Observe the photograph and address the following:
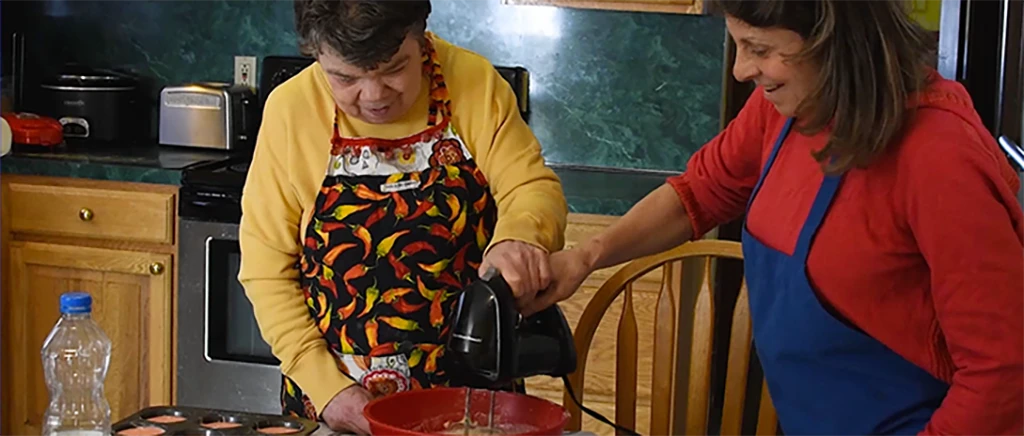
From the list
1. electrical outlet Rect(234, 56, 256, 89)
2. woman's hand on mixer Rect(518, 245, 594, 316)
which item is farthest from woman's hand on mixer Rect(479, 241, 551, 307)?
electrical outlet Rect(234, 56, 256, 89)

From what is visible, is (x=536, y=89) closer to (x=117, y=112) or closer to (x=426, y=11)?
(x=117, y=112)

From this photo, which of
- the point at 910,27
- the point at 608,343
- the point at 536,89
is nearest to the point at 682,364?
the point at 608,343

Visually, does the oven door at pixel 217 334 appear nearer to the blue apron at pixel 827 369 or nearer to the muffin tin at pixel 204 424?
the muffin tin at pixel 204 424

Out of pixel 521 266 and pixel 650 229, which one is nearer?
pixel 521 266

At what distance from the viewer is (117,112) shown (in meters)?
3.60

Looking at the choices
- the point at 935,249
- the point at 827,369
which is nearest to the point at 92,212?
the point at 827,369

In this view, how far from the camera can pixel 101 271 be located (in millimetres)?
3160

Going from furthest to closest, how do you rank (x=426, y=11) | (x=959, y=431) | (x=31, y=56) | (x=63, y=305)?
(x=31, y=56), (x=426, y=11), (x=63, y=305), (x=959, y=431)

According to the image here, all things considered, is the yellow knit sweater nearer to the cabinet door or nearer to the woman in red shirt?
the woman in red shirt

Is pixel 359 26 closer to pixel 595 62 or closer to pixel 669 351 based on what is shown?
pixel 669 351

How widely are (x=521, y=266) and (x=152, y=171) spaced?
1.77m

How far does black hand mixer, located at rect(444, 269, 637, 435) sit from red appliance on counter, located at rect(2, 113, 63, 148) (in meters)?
2.17

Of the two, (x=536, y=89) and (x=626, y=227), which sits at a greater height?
(x=536, y=89)

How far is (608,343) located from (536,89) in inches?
33.0
